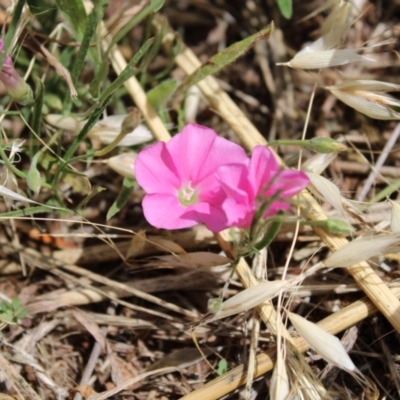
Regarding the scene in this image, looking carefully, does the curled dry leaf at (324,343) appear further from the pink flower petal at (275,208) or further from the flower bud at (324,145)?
the flower bud at (324,145)

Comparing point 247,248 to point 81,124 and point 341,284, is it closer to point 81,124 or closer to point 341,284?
point 341,284

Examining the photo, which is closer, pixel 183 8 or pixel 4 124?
pixel 4 124

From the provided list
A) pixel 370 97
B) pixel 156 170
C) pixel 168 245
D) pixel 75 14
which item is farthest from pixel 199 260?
pixel 75 14

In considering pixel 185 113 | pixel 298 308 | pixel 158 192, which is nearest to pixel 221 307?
pixel 158 192

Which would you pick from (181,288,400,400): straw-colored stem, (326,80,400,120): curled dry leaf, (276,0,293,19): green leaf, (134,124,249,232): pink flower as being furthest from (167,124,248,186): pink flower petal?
(276,0,293,19): green leaf

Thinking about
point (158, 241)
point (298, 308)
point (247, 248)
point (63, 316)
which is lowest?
point (298, 308)

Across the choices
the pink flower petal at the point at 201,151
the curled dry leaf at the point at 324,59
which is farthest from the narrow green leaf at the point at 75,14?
the curled dry leaf at the point at 324,59
